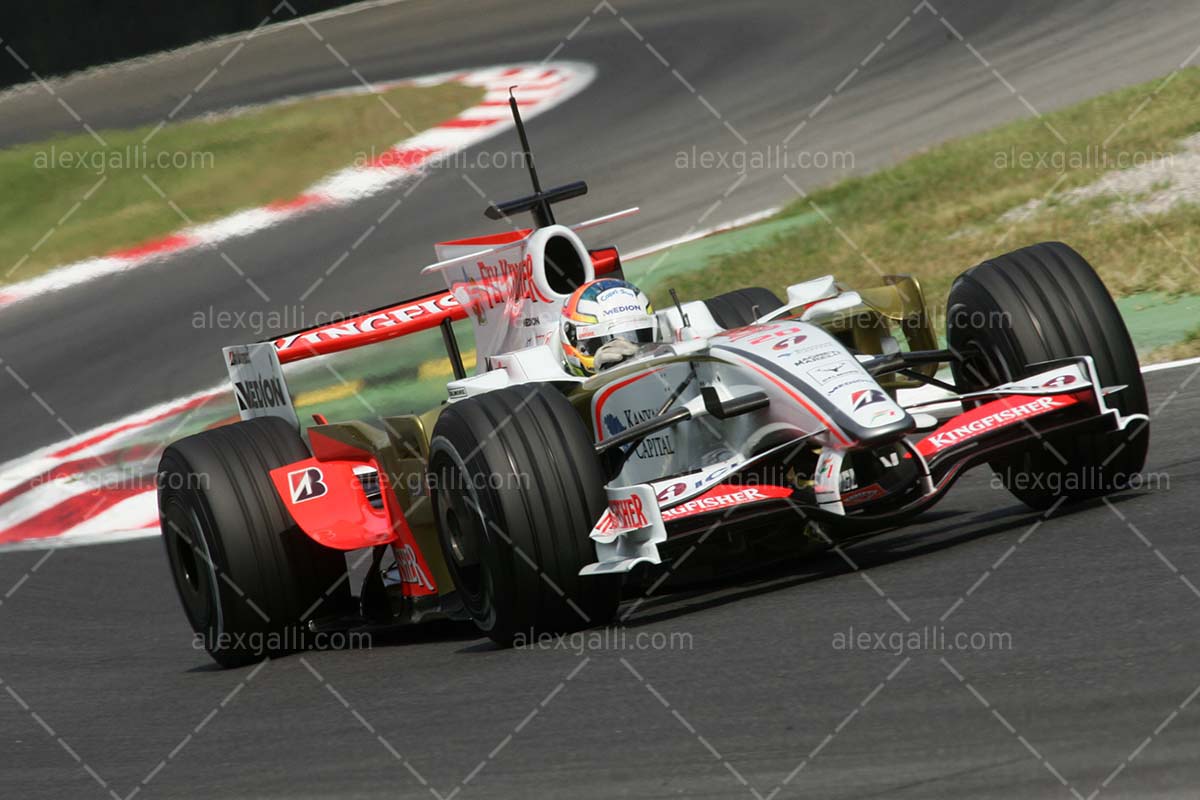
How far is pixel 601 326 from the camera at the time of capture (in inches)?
271

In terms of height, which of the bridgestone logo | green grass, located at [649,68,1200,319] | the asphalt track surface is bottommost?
the asphalt track surface

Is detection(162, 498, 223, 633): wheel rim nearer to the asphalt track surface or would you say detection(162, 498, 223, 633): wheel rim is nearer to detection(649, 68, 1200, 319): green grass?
the asphalt track surface

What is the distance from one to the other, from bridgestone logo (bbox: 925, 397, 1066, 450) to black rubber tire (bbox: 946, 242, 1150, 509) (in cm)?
17

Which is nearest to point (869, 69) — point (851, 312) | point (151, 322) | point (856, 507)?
point (151, 322)

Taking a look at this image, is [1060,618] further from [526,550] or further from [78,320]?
[78,320]

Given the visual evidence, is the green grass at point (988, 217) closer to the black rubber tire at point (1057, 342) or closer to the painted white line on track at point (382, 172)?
the black rubber tire at point (1057, 342)

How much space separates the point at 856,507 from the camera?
5777mm

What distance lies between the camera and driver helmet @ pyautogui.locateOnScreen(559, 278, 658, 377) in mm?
6868

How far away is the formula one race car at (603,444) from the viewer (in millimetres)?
5746

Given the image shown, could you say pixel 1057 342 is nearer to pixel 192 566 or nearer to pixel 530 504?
pixel 530 504

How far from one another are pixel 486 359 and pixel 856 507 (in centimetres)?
225

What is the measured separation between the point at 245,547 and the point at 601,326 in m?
1.68

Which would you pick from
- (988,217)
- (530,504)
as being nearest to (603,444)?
(530,504)

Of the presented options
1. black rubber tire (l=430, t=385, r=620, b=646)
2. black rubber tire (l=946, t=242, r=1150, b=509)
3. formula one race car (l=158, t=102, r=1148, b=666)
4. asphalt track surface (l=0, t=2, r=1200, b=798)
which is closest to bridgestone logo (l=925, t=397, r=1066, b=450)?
formula one race car (l=158, t=102, r=1148, b=666)
